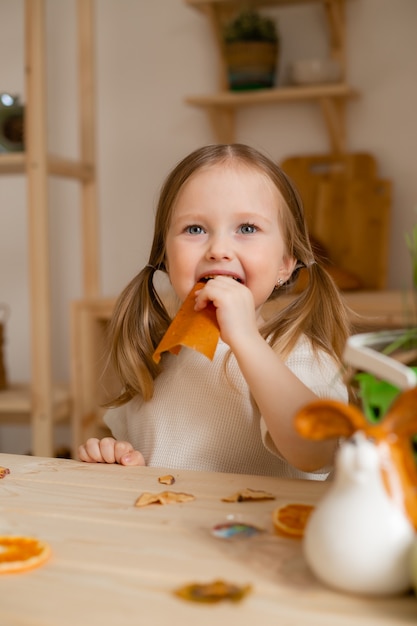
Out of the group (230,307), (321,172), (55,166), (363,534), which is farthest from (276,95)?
(363,534)

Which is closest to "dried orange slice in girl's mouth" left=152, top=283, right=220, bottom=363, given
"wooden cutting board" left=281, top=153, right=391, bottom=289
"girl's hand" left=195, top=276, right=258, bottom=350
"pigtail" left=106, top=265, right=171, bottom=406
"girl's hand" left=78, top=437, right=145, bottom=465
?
"girl's hand" left=195, top=276, right=258, bottom=350

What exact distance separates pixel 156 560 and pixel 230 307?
0.44 meters

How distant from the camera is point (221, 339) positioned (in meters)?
1.08

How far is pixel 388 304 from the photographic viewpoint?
2.00 metres

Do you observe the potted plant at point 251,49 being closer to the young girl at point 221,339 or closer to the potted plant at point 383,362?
the young girl at point 221,339

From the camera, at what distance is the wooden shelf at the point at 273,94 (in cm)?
229

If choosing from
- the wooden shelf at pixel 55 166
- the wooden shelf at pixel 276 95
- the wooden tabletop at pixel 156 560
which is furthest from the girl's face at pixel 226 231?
the wooden shelf at pixel 55 166

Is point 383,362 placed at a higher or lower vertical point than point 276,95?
lower

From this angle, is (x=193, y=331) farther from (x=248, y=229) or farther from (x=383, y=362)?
(x=383, y=362)

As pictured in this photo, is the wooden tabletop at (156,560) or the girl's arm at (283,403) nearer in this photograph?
the wooden tabletop at (156,560)

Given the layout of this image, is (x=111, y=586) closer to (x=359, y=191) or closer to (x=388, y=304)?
(x=388, y=304)

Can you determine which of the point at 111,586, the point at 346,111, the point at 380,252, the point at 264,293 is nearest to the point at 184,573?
the point at 111,586

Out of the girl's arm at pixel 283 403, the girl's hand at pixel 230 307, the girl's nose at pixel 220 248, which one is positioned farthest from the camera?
the girl's nose at pixel 220 248

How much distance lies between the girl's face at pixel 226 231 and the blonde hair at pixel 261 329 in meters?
0.04
